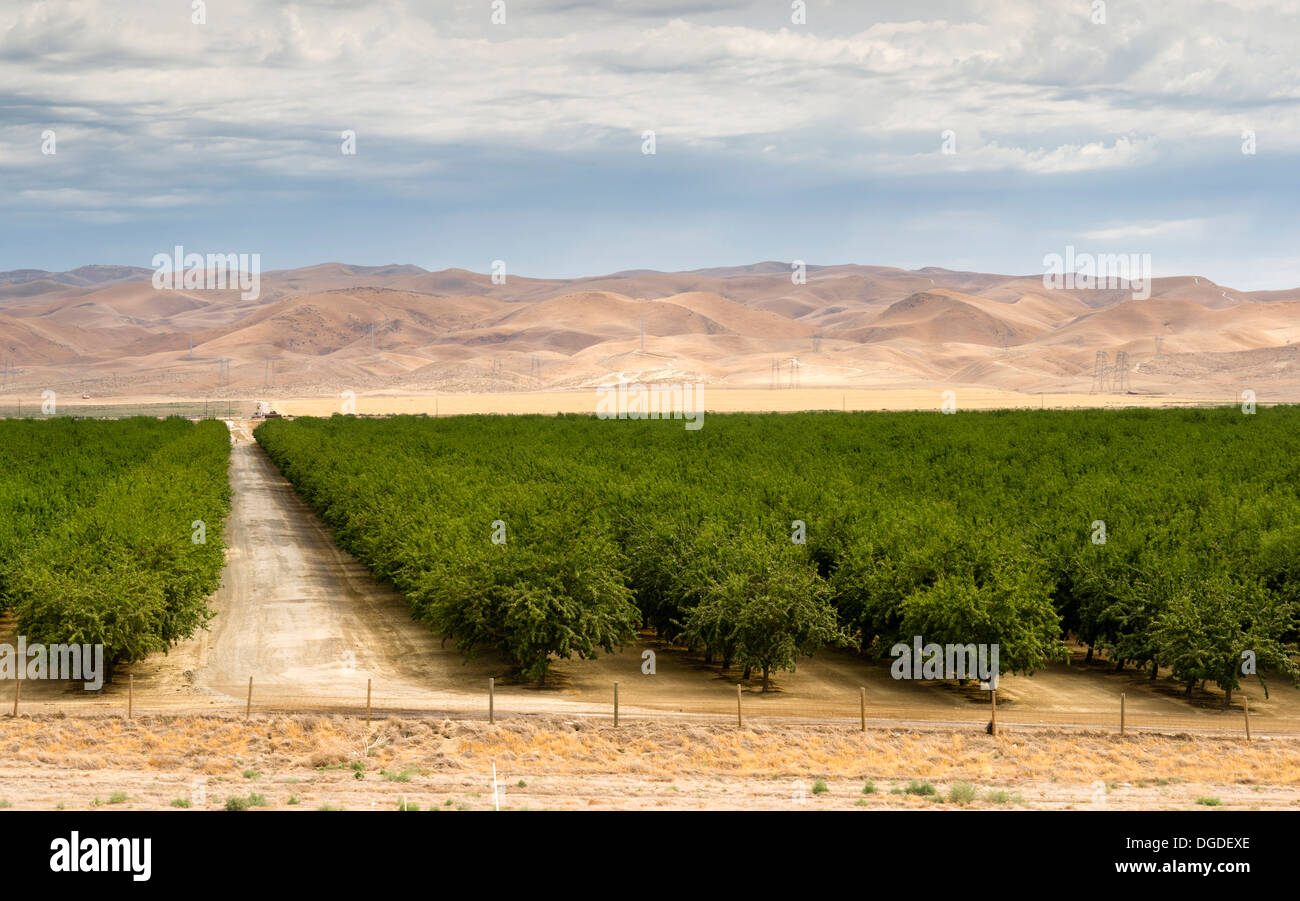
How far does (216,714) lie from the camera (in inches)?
1135

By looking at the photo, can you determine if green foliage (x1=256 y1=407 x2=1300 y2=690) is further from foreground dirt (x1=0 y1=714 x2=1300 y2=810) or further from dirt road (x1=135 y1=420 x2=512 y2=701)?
foreground dirt (x1=0 y1=714 x2=1300 y2=810)

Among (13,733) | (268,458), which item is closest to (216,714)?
(13,733)

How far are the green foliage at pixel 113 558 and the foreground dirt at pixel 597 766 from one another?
12.4 ft

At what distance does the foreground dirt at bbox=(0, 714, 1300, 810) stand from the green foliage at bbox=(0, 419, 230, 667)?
3.79 m

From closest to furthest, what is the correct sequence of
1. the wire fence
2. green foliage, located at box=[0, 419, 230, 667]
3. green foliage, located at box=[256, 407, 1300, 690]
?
the wire fence → green foliage, located at box=[0, 419, 230, 667] → green foliage, located at box=[256, 407, 1300, 690]

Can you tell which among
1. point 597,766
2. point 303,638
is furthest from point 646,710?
point 303,638

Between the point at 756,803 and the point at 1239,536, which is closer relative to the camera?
the point at 756,803

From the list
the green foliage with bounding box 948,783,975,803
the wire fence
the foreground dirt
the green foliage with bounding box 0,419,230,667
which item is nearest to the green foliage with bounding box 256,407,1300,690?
the wire fence

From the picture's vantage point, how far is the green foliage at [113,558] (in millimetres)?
31562

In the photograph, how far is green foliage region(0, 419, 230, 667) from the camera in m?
31.6

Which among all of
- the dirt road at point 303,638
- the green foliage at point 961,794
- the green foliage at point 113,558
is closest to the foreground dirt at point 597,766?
the green foliage at point 961,794

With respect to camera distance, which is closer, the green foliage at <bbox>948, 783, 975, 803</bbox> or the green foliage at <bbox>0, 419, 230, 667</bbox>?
the green foliage at <bbox>948, 783, 975, 803</bbox>
